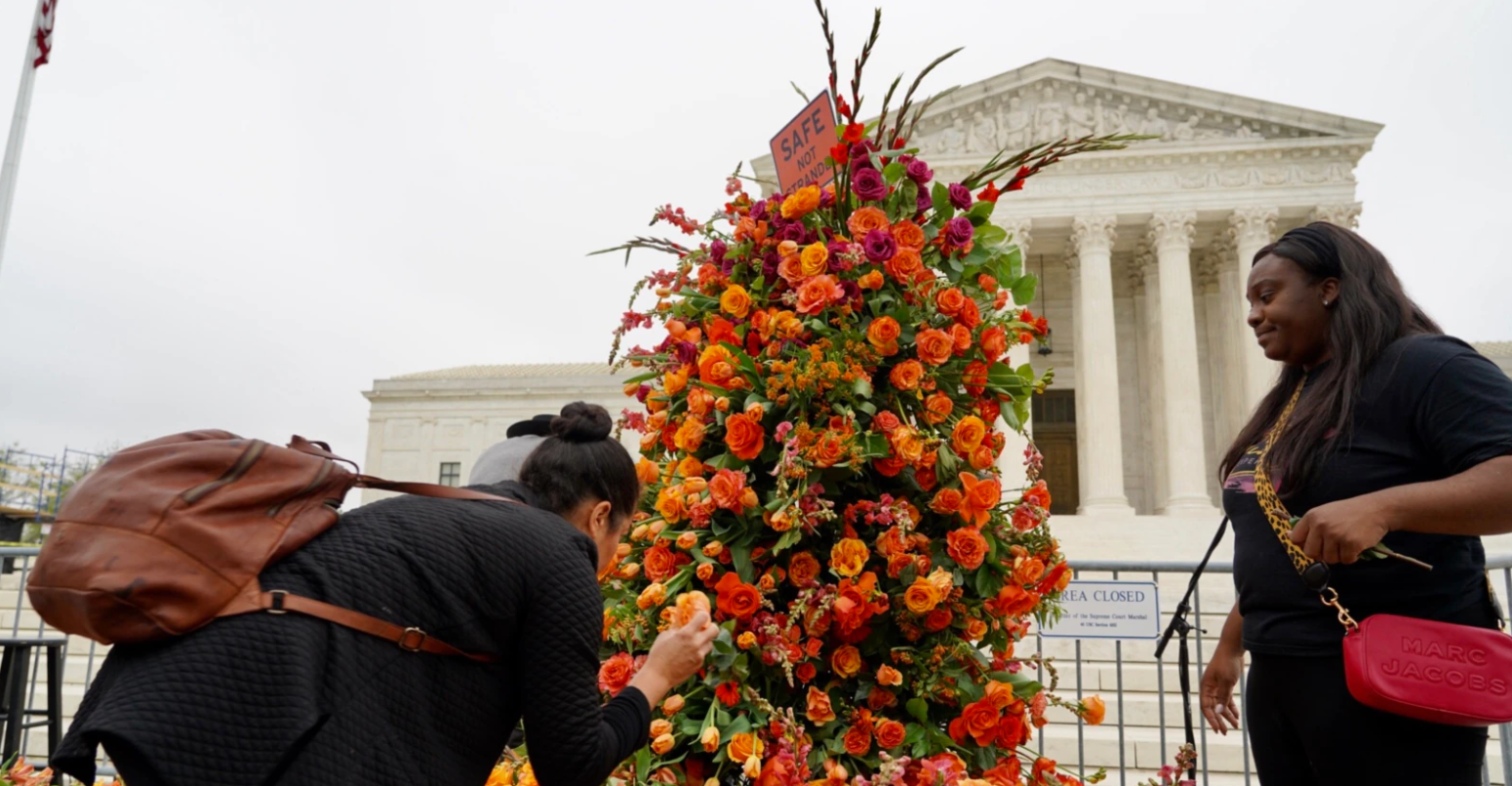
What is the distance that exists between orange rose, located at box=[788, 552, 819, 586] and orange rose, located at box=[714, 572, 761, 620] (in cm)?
10

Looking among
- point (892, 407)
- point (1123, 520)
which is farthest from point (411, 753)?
point (1123, 520)

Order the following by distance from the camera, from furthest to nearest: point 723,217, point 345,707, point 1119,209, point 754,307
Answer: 1. point 1119,209
2. point 723,217
3. point 754,307
4. point 345,707

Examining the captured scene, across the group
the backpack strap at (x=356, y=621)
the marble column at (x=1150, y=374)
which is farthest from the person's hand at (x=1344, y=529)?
the marble column at (x=1150, y=374)

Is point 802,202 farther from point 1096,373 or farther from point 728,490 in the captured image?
point 1096,373

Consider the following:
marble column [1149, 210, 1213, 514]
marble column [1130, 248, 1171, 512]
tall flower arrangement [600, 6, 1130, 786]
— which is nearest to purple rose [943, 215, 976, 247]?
tall flower arrangement [600, 6, 1130, 786]

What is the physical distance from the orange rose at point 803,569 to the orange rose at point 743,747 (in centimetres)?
35

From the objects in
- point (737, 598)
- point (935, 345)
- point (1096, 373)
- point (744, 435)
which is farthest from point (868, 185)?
point (1096, 373)

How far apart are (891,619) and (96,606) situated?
1.54 meters

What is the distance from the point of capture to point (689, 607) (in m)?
1.89

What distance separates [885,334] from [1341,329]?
1187mm

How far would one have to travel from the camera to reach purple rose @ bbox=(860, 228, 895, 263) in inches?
82.7

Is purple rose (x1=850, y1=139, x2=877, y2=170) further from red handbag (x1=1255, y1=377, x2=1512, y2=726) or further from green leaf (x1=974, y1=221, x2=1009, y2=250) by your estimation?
red handbag (x1=1255, y1=377, x2=1512, y2=726)

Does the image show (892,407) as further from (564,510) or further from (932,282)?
(564,510)

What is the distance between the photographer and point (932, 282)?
213 cm
